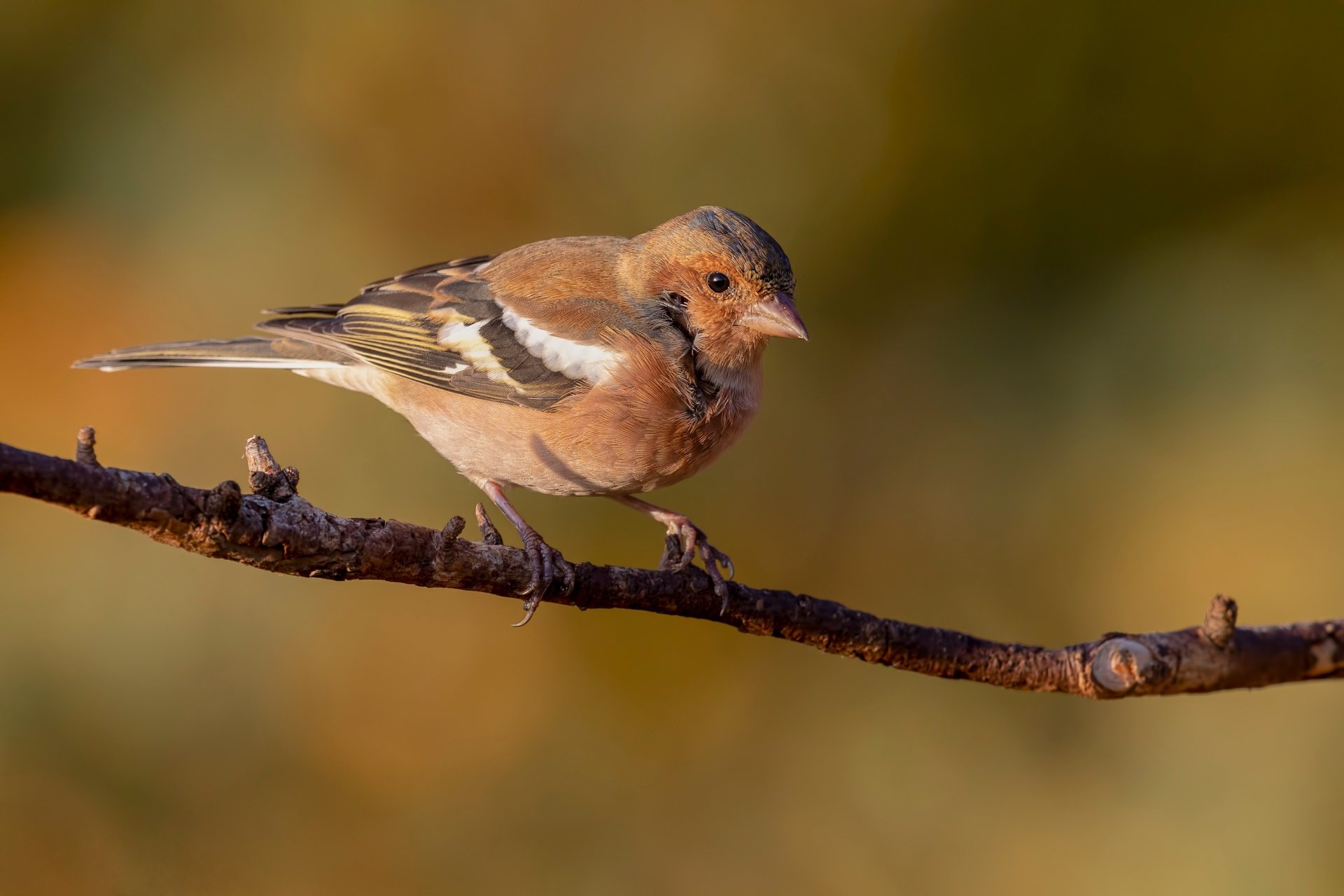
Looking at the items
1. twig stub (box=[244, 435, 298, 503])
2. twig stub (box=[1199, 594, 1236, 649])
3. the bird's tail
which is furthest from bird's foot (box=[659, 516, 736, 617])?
the bird's tail

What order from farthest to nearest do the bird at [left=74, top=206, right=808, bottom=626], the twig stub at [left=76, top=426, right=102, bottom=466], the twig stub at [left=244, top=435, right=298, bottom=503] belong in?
the bird at [left=74, top=206, right=808, bottom=626]
the twig stub at [left=244, top=435, right=298, bottom=503]
the twig stub at [left=76, top=426, right=102, bottom=466]

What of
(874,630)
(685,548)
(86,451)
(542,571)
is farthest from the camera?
(685,548)

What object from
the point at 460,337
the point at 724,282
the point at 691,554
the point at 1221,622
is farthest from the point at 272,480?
the point at 1221,622

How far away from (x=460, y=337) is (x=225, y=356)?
927 mm

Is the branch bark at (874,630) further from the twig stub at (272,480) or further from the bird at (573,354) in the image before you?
the bird at (573,354)

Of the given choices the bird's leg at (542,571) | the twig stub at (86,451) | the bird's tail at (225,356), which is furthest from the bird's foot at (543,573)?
the bird's tail at (225,356)

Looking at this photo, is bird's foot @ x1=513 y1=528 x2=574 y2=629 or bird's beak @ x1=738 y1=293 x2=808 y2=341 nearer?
bird's foot @ x1=513 y1=528 x2=574 y2=629

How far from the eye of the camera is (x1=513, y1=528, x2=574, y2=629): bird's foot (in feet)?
9.93

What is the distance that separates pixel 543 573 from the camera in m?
3.11

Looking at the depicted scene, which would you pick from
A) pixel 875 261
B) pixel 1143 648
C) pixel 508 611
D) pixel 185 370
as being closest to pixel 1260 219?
pixel 875 261

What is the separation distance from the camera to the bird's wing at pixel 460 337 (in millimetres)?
4016

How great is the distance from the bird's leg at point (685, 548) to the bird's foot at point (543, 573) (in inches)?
14.8

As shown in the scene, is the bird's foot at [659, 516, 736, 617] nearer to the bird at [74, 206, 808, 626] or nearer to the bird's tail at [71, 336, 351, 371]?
the bird at [74, 206, 808, 626]

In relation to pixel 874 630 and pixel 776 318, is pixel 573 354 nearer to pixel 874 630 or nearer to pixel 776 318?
pixel 776 318
